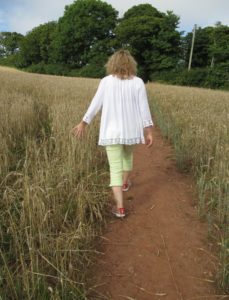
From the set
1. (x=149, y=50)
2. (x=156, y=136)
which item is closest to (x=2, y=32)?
(x=149, y=50)

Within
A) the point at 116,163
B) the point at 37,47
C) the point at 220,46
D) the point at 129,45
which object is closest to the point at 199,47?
the point at 220,46

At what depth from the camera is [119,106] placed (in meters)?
3.40

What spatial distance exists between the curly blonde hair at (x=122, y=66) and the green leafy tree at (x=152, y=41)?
4374cm

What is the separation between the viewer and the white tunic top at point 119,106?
3391 mm

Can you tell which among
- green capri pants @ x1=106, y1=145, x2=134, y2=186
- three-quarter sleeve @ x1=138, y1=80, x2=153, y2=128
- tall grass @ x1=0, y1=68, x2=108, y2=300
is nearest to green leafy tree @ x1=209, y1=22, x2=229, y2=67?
tall grass @ x1=0, y1=68, x2=108, y2=300

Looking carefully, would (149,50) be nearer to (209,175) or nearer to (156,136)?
(156,136)

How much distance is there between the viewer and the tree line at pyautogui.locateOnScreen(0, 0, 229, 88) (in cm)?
4428

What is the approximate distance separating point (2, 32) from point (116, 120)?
336 ft

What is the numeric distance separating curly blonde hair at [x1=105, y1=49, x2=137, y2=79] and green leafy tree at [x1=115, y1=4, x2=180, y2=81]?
4374 cm

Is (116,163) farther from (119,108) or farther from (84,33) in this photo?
(84,33)

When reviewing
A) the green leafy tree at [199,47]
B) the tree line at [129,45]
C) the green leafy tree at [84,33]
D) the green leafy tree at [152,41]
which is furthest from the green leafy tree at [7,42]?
the green leafy tree at [199,47]

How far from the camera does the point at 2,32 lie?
9544 cm

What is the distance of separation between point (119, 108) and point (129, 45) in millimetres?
49514

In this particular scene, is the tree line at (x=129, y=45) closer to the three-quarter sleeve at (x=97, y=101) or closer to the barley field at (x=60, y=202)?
the barley field at (x=60, y=202)
